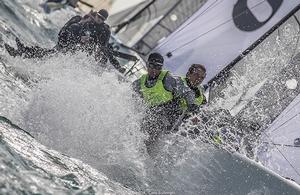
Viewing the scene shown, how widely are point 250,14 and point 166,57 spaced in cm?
109

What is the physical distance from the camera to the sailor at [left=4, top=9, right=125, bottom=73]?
620cm

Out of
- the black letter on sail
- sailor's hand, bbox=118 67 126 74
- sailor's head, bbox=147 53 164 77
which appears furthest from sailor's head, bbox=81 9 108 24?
sailor's head, bbox=147 53 164 77

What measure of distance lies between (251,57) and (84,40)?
Answer: 1851 mm

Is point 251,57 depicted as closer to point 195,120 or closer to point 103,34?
point 103,34

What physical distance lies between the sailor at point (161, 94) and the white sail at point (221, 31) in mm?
2166

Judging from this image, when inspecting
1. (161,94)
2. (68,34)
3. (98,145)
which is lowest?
(68,34)

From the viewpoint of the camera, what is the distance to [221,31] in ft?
23.7

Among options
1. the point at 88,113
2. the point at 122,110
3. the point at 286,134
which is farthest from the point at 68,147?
the point at 286,134

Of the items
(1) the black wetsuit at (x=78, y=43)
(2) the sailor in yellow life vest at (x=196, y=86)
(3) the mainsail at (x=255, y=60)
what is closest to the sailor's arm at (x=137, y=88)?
(2) the sailor in yellow life vest at (x=196, y=86)

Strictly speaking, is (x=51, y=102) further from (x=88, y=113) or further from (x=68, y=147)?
(x=68, y=147)

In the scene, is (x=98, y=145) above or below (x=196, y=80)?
below

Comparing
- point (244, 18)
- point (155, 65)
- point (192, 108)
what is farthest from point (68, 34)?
point (192, 108)

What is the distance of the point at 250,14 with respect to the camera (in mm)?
7105

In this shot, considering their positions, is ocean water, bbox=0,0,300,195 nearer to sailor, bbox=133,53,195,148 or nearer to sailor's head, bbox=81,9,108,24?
sailor, bbox=133,53,195,148
